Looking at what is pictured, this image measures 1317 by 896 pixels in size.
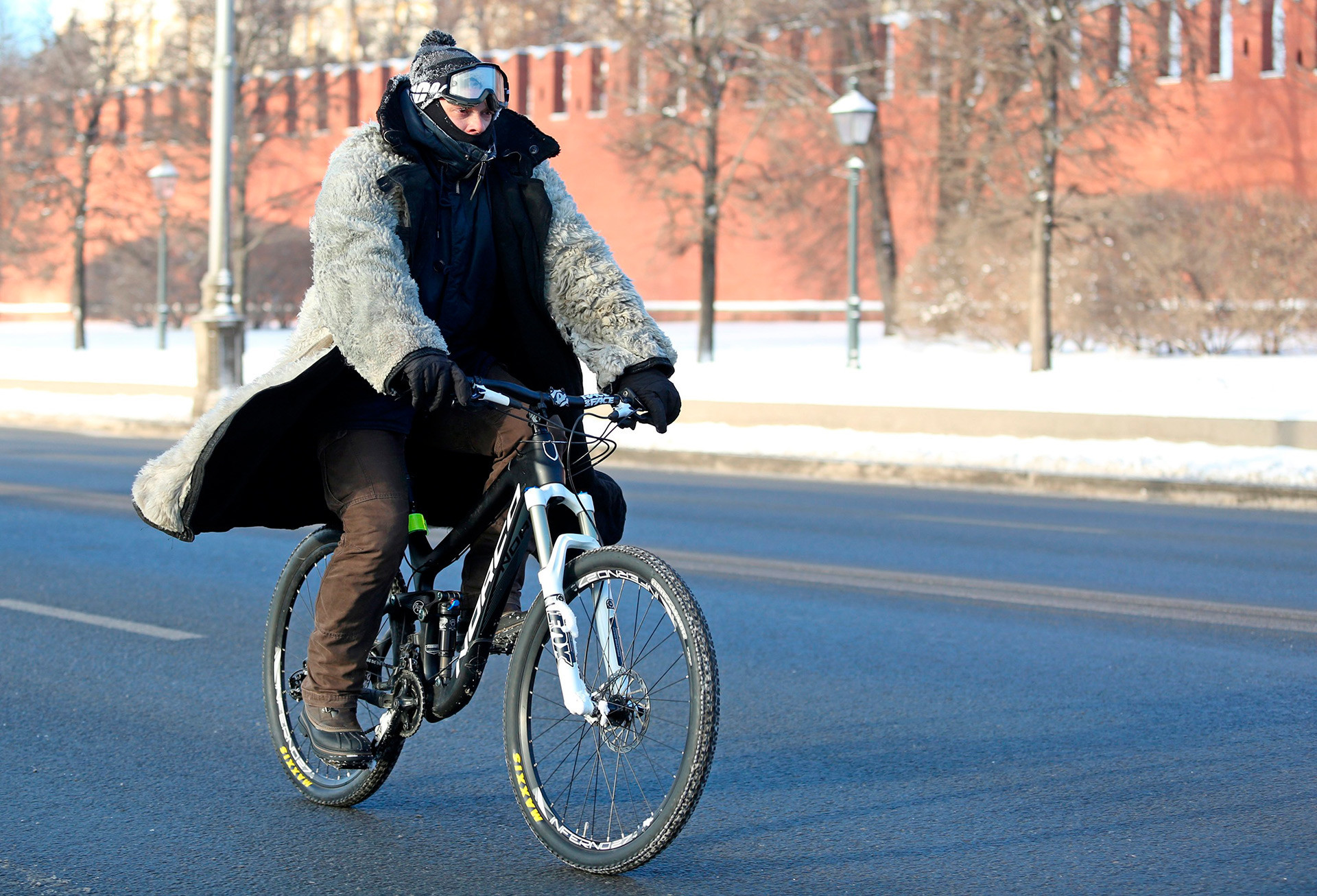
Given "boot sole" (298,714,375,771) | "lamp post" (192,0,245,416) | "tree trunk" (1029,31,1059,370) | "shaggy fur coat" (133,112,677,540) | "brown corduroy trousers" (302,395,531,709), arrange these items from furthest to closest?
1. "tree trunk" (1029,31,1059,370)
2. "lamp post" (192,0,245,416)
3. "boot sole" (298,714,375,771)
4. "brown corduroy trousers" (302,395,531,709)
5. "shaggy fur coat" (133,112,677,540)

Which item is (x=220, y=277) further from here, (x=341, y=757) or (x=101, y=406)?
(x=341, y=757)

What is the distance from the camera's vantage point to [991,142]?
28.0 m

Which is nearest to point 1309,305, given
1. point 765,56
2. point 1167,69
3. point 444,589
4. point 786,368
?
point 1167,69

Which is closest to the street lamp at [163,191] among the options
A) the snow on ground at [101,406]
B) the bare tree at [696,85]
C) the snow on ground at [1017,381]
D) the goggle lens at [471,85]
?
the bare tree at [696,85]

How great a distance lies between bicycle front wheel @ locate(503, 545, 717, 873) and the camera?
368 centimetres

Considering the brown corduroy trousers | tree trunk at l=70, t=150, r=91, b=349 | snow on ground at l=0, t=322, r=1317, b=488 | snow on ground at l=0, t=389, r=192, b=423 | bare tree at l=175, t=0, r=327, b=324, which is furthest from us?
tree trunk at l=70, t=150, r=91, b=349

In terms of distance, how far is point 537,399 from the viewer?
404 centimetres

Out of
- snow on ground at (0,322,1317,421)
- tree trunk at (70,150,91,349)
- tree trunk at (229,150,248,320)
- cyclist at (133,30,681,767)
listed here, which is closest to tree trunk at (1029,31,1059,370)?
snow on ground at (0,322,1317,421)

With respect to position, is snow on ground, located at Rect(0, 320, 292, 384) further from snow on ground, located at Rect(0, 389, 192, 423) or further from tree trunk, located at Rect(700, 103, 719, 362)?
tree trunk, located at Rect(700, 103, 719, 362)

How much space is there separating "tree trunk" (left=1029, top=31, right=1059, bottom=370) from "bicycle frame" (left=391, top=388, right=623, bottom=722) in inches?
857

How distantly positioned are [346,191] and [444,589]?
3.48 ft

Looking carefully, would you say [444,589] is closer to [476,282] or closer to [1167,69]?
[476,282]

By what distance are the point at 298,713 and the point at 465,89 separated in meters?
1.85

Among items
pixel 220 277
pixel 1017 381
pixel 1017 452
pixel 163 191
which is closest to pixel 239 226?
pixel 163 191
